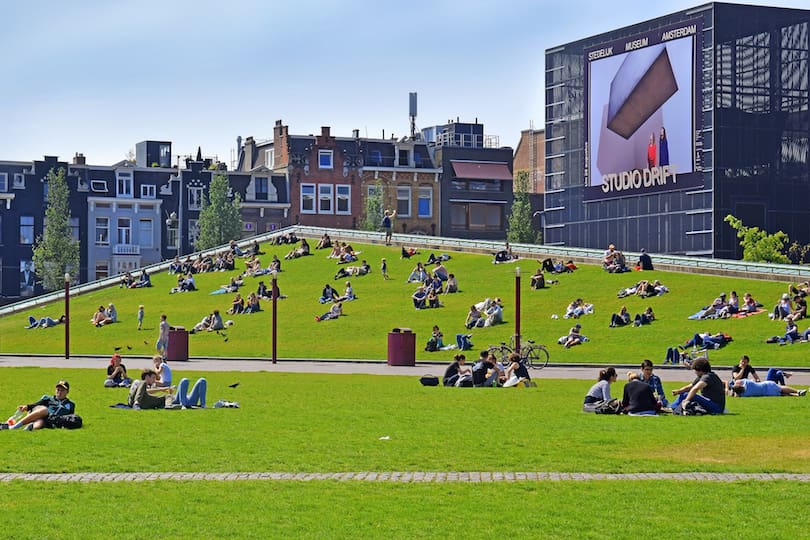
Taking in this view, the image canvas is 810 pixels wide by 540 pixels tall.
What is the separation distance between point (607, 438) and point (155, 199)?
344 ft

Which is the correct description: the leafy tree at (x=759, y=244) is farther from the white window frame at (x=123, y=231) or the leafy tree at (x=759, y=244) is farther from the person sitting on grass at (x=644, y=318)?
the white window frame at (x=123, y=231)

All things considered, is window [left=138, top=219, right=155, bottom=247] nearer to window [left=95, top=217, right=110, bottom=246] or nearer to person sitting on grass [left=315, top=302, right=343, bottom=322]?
window [left=95, top=217, right=110, bottom=246]

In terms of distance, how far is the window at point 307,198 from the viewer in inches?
5069

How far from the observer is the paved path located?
4391 centimetres

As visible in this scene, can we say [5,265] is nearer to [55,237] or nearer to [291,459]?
[55,237]

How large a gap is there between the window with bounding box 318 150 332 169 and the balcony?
18.7 meters

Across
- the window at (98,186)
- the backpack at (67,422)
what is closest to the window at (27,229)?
the window at (98,186)

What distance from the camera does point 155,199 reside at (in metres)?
124

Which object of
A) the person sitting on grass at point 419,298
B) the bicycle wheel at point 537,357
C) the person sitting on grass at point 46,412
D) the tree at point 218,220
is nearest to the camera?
the person sitting on grass at point 46,412

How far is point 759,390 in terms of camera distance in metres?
32.3

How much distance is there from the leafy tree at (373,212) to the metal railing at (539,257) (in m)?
20.0

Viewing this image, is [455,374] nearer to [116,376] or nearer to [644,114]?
[116,376]

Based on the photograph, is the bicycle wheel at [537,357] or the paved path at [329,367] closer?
the paved path at [329,367]

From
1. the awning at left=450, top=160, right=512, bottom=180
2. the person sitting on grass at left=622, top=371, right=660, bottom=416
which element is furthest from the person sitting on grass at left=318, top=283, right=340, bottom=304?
the awning at left=450, top=160, right=512, bottom=180
